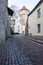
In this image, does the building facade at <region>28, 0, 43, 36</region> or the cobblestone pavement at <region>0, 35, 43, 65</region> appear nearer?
the cobblestone pavement at <region>0, 35, 43, 65</region>

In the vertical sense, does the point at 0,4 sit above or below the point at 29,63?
above

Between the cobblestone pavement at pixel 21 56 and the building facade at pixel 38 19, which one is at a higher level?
the building facade at pixel 38 19

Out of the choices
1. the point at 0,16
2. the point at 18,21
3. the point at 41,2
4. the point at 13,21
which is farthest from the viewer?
the point at 18,21

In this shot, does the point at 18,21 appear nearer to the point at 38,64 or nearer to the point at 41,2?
the point at 41,2

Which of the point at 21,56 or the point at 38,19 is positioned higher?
the point at 38,19

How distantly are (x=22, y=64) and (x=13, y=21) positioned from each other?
2134 inches

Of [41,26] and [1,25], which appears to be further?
[41,26]

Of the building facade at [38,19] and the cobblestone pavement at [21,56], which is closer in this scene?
the cobblestone pavement at [21,56]

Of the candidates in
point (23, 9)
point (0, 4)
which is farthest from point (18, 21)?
point (0, 4)

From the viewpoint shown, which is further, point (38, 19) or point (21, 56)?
point (38, 19)

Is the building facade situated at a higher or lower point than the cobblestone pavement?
higher

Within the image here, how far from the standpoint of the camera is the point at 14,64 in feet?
18.4

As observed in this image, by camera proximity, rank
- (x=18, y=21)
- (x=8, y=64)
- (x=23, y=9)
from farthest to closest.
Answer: (x=23, y=9)
(x=18, y=21)
(x=8, y=64)

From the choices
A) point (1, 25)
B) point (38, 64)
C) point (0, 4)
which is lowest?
point (38, 64)
